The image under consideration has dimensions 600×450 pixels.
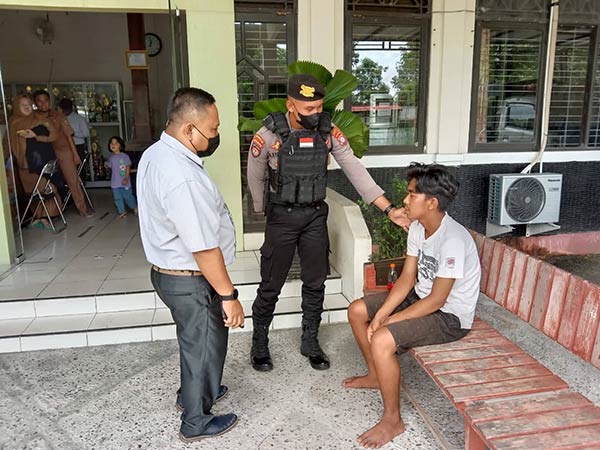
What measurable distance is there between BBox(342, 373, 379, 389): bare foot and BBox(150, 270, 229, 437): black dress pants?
33.3 inches

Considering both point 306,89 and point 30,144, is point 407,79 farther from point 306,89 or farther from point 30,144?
point 30,144

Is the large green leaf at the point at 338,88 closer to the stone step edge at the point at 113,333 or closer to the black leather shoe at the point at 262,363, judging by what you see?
the stone step edge at the point at 113,333

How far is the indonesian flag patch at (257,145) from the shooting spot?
2.82 metres

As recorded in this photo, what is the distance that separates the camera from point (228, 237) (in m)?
2.24

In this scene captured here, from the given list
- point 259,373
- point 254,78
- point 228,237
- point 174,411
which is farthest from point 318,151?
point 254,78

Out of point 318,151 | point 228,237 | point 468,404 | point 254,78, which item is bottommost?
point 468,404

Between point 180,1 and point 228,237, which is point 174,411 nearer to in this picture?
point 228,237

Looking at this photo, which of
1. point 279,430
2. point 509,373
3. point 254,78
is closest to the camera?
point 509,373

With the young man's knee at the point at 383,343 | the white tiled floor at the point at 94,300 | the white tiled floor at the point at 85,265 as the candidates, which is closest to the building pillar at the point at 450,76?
the white tiled floor at the point at 94,300

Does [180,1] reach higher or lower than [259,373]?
A: higher

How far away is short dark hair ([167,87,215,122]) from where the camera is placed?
205 cm

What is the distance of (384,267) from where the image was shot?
12.0 ft

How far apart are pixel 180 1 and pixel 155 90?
5.94 m

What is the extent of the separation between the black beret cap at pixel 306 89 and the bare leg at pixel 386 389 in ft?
4.14
